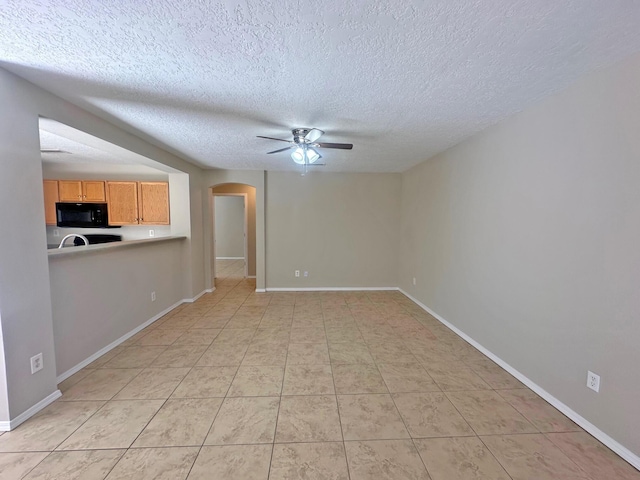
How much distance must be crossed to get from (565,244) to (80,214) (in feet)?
22.2

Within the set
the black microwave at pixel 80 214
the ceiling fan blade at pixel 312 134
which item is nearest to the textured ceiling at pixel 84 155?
the black microwave at pixel 80 214

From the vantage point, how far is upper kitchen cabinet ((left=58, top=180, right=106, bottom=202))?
4.58m

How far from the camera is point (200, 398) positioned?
6.70ft

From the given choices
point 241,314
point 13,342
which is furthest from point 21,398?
point 241,314

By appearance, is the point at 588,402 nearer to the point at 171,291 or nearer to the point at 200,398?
the point at 200,398

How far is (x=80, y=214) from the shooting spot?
4.55 meters

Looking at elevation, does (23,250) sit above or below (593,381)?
above

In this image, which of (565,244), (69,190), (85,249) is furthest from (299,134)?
(69,190)

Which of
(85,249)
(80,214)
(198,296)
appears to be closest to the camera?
(85,249)

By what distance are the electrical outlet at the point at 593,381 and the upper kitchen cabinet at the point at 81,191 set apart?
6.72 metres

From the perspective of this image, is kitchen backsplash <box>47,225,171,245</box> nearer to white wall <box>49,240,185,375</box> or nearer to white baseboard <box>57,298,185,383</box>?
white wall <box>49,240,185,375</box>

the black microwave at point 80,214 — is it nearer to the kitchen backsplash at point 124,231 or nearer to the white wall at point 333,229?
the kitchen backsplash at point 124,231

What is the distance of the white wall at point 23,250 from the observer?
1.68 meters

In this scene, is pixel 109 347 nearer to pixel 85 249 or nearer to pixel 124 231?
pixel 85 249
